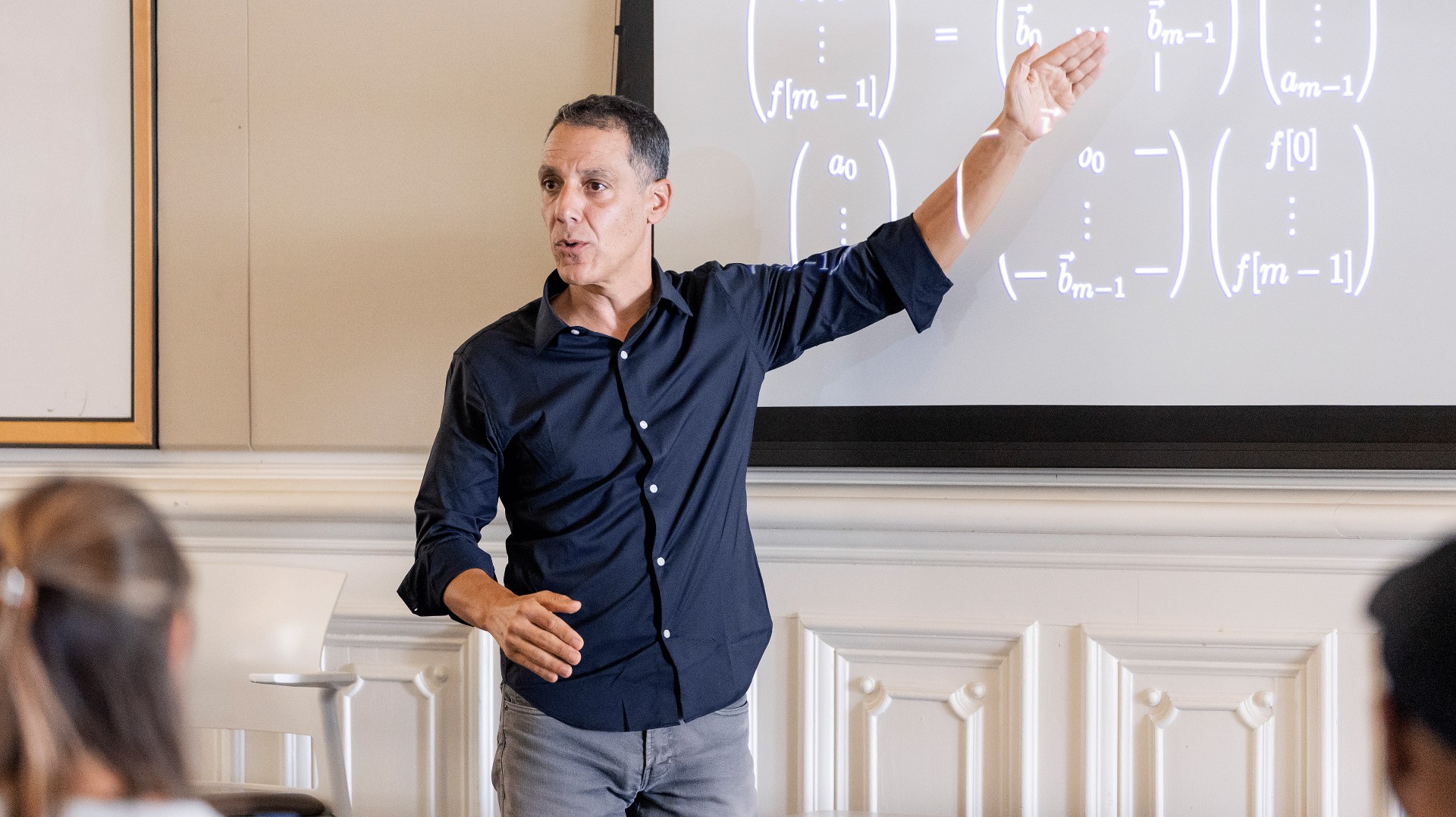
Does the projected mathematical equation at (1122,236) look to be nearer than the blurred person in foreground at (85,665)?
No

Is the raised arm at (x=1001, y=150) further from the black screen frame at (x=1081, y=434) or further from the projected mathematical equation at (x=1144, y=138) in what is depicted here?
the black screen frame at (x=1081, y=434)

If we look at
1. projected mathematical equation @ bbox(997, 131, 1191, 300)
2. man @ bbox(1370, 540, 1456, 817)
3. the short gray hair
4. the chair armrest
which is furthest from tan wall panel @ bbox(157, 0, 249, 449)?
man @ bbox(1370, 540, 1456, 817)

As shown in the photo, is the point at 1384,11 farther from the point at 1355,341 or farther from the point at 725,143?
the point at 725,143

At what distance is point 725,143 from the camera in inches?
81.1

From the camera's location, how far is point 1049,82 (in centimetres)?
178

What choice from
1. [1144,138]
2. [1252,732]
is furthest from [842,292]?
[1252,732]

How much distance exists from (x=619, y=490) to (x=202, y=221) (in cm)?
127

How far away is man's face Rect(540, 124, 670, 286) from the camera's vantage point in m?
1.65

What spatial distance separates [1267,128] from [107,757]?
1.82 meters

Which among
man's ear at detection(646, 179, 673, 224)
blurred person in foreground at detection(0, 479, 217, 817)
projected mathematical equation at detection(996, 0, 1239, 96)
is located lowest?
blurred person in foreground at detection(0, 479, 217, 817)

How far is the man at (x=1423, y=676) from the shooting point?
0.62m

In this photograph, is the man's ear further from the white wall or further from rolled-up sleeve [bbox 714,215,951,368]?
the white wall

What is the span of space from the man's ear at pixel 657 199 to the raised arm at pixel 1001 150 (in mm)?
387

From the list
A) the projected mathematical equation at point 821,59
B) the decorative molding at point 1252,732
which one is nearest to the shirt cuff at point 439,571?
the projected mathematical equation at point 821,59
